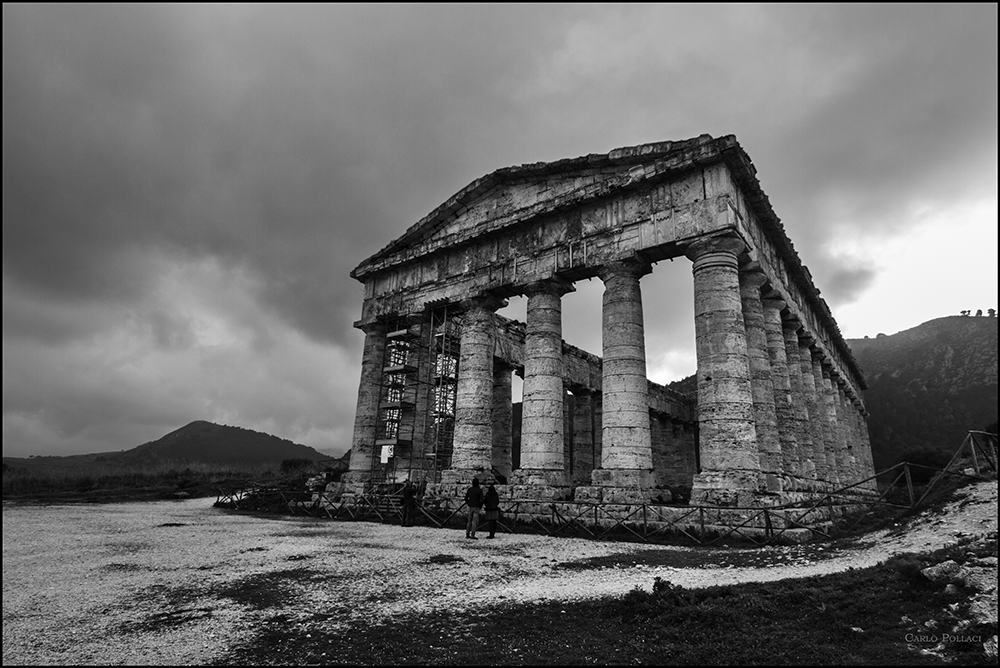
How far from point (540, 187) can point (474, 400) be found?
8671mm

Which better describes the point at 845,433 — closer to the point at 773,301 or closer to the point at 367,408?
the point at 773,301

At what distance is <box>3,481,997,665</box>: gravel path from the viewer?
5.96m

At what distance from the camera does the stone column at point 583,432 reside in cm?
3180

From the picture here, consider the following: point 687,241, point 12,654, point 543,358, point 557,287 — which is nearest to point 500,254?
point 557,287

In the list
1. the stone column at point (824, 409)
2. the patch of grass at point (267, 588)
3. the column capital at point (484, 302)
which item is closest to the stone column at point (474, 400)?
the column capital at point (484, 302)

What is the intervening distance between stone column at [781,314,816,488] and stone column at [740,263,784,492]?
2.27m

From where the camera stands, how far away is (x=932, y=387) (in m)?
75.2

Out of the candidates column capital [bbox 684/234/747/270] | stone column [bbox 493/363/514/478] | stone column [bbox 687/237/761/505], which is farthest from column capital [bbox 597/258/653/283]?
stone column [bbox 493/363/514/478]

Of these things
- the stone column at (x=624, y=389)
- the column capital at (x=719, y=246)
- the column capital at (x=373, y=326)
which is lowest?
the stone column at (x=624, y=389)

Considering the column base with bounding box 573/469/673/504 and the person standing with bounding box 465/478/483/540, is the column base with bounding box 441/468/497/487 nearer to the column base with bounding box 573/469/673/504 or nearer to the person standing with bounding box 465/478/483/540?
the column base with bounding box 573/469/673/504

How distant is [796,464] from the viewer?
1959cm

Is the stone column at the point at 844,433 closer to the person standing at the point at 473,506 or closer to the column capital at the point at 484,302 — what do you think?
the column capital at the point at 484,302

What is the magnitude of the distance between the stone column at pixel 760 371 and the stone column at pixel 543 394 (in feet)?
20.6

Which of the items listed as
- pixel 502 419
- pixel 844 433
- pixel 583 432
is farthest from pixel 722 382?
pixel 844 433
